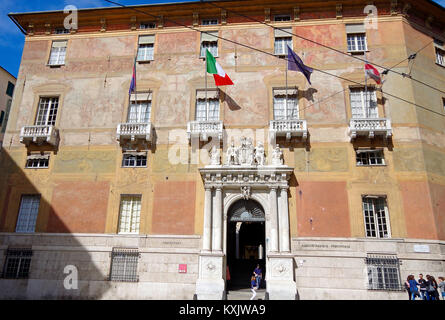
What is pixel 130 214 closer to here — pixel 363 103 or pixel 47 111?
pixel 47 111

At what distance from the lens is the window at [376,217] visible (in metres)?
19.2

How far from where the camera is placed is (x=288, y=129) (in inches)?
808

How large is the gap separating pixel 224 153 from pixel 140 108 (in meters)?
6.71

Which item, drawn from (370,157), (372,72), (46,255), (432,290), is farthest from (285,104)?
(46,255)

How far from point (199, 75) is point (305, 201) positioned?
423 inches

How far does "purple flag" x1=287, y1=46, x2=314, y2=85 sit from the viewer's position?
2031 centimetres

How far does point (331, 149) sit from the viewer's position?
813 inches

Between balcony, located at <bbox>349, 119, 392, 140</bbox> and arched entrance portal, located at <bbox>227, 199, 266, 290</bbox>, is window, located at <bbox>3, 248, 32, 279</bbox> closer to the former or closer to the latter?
arched entrance portal, located at <bbox>227, 199, 266, 290</bbox>

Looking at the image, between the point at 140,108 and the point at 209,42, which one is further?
the point at 209,42

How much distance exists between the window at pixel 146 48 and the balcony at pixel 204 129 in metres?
6.55

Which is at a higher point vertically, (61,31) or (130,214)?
(61,31)

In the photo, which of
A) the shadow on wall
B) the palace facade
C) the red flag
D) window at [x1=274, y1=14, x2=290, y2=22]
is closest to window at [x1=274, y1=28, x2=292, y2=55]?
the palace facade

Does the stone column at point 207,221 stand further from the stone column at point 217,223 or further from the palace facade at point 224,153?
the stone column at point 217,223

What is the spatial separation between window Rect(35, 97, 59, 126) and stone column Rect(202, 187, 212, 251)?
39.3ft
